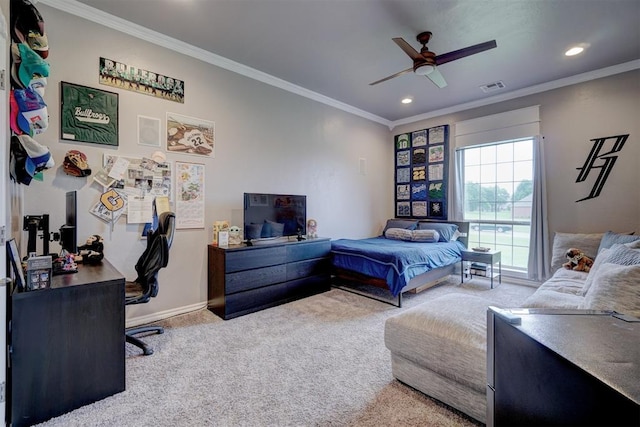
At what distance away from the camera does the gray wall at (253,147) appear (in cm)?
249

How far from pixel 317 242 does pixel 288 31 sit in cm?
238

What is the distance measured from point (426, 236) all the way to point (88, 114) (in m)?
4.27

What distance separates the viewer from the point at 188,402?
1.71 meters

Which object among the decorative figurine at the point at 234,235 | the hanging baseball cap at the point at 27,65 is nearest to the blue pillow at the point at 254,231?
the decorative figurine at the point at 234,235

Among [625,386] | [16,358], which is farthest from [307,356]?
[625,386]

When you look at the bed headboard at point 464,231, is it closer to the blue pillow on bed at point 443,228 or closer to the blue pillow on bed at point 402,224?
the blue pillow on bed at point 443,228

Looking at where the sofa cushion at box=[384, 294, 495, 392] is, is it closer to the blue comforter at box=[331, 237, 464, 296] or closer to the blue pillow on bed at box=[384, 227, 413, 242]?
the blue comforter at box=[331, 237, 464, 296]

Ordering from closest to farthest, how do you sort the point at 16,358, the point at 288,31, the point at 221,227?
the point at 16,358
the point at 288,31
the point at 221,227

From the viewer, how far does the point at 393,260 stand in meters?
3.27

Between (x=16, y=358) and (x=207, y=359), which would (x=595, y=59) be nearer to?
(x=207, y=359)

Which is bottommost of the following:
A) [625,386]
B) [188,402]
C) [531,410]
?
[188,402]

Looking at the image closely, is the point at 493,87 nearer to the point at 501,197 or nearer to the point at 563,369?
the point at 501,197

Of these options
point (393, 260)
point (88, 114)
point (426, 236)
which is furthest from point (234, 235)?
point (426, 236)

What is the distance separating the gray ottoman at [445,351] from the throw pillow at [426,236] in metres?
2.45
